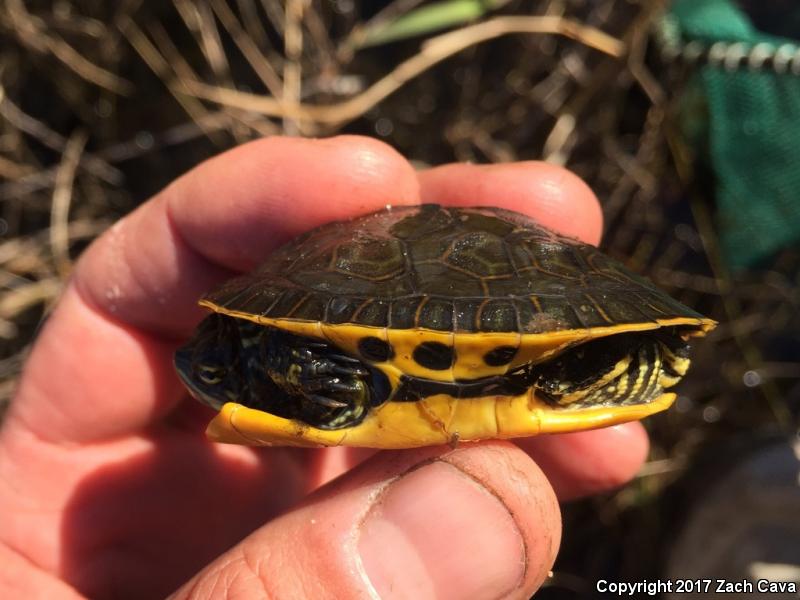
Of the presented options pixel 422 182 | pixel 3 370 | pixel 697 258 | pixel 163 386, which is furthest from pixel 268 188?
pixel 697 258

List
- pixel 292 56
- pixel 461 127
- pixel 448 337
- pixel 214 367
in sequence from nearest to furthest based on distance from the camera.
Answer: pixel 448 337, pixel 214 367, pixel 292 56, pixel 461 127

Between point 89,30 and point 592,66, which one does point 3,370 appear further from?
point 592,66

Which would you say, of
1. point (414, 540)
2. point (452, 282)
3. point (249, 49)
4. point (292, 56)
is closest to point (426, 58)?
point (292, 56)

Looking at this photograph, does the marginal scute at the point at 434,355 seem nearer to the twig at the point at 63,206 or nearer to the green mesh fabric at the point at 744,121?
the green mesh fabric at the point at 744,121

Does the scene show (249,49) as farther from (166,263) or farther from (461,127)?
(166,263)

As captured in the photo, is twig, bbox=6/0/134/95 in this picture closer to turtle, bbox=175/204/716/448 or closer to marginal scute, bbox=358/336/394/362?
turtle, bbox=175/204/716/448

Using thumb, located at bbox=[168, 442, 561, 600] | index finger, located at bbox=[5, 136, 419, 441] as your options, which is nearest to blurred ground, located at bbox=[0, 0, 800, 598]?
index finger, located at bbox=[5, 136, 419, 441]
